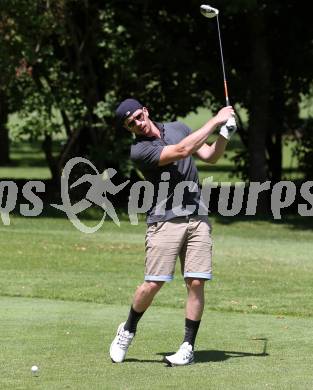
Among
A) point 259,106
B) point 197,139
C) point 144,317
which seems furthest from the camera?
point 259,106

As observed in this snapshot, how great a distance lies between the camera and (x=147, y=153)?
8445 mm

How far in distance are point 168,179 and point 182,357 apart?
1.33m

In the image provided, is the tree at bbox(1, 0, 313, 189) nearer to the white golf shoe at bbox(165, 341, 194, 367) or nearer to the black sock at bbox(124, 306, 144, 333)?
the black sock at bbox(124, 306, 144, 333)

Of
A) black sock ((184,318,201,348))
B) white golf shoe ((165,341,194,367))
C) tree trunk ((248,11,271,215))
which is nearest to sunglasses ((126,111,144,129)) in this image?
black sock ((184,318,201,348))

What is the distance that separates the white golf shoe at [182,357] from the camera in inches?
333

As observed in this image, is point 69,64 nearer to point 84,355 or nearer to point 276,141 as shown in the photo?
point 276,141

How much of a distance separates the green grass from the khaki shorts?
0.68 metres

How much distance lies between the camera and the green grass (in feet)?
26.5

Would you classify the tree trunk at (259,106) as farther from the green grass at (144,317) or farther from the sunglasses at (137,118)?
the sunglasses at (137,118)

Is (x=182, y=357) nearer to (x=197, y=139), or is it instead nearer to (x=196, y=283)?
(x=196, y=283)

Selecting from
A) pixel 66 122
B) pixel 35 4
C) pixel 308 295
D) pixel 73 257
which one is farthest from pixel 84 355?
pixel 66 122

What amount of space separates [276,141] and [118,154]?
4.59 m

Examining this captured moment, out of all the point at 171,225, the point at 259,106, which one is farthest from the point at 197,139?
the point at 259,106

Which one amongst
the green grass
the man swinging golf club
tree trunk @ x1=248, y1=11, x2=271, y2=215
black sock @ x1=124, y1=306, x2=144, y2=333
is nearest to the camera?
the green grass
